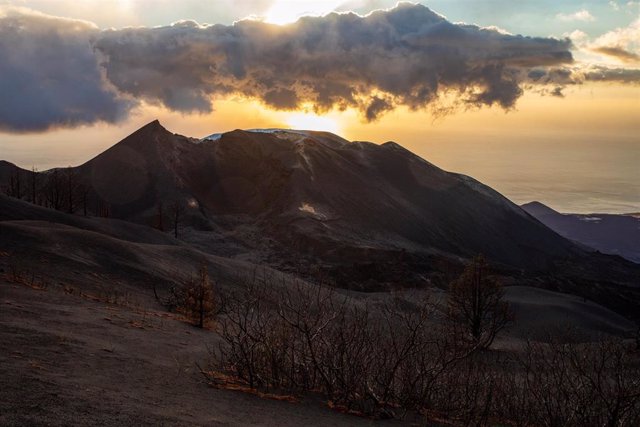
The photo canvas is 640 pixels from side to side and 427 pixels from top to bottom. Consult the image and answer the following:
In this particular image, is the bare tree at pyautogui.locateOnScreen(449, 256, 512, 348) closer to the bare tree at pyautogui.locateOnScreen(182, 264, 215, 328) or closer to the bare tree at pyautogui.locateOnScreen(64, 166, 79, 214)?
the bare tree at pyautogui.locateOnScreen(182, 264, 215, 328)

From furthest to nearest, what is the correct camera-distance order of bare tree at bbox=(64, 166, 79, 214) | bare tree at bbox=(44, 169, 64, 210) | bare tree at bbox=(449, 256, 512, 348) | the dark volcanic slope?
the dark volcanic slope, bare tree at bbox=(64, 166, 79, 214), bare tree at bbox=(44, 169, 64, 210), bare tree at bbox=(449, 256, 512, 348)

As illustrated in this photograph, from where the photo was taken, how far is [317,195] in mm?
135375

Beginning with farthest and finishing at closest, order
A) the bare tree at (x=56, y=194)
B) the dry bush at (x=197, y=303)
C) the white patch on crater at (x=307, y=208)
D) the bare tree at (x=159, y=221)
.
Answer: the white patch on crater at (x=307, y=208) < the bare tree at (x=159, y=221) < the bare tree at (x=56, y=194) < the dry bush at (x=197, y=303)

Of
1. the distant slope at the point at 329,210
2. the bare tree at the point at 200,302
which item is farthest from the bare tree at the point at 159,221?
the bare tree at the point at 200,302

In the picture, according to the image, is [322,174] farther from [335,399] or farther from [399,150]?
[335,399]

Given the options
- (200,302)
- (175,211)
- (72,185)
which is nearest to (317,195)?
(175,211)

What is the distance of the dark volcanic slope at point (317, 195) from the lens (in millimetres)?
123875

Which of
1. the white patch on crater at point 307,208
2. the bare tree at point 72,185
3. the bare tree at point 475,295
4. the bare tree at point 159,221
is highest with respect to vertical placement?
the bare tree at point 72,185

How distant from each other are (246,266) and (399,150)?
129 m

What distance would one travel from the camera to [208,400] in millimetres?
14305

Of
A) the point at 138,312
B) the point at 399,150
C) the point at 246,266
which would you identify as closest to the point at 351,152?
the point at 399,150

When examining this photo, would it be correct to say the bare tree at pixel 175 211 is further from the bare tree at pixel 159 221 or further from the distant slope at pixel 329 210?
the bare tree at pixel 159 221

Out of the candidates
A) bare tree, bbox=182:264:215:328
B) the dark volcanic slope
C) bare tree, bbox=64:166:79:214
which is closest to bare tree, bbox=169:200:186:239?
the dark volcanic slope

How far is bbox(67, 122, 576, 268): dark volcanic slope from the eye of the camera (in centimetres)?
12388
